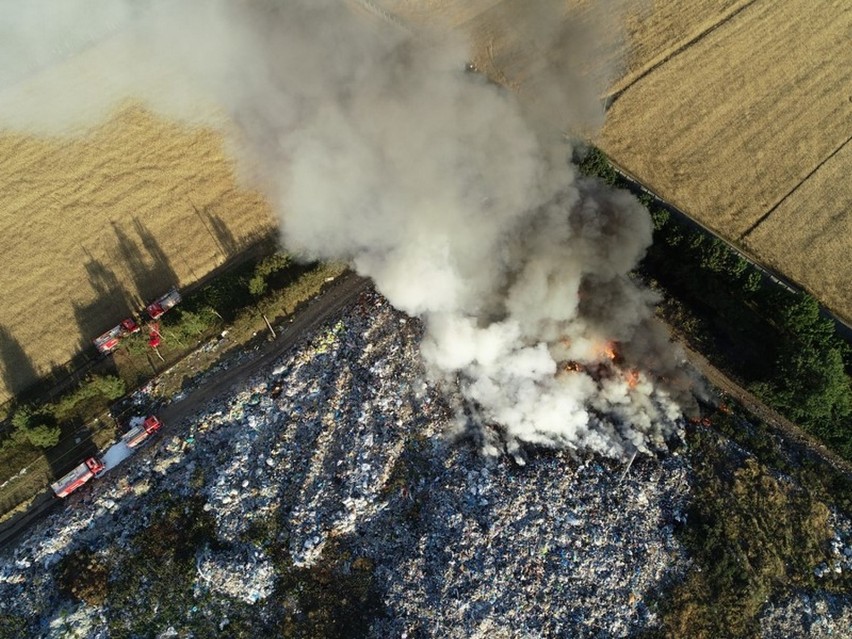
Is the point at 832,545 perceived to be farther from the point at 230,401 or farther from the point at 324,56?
the point at 324,56

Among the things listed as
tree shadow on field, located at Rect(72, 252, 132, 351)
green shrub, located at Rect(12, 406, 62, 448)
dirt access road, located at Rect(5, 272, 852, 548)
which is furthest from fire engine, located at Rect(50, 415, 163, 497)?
tree shadow on field, located at Rect(72, 252, 132, 351)

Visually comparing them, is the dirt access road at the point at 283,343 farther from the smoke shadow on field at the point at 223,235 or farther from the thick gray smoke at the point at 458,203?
the smoke shadow on field at the point at 223,235

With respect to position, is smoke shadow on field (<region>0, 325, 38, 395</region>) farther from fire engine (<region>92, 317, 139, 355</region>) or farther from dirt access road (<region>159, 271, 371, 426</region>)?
dirt access road (<region>159, 271, 371, 426</region>)

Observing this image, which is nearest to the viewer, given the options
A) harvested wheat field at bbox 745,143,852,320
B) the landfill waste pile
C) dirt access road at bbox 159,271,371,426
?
the landfill waste pile

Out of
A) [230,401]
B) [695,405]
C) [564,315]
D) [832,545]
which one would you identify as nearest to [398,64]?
[564,315]

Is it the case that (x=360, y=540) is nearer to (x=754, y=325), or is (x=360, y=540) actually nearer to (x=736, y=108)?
(x=754, y=325)

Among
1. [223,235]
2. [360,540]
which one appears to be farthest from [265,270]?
[360,540]
